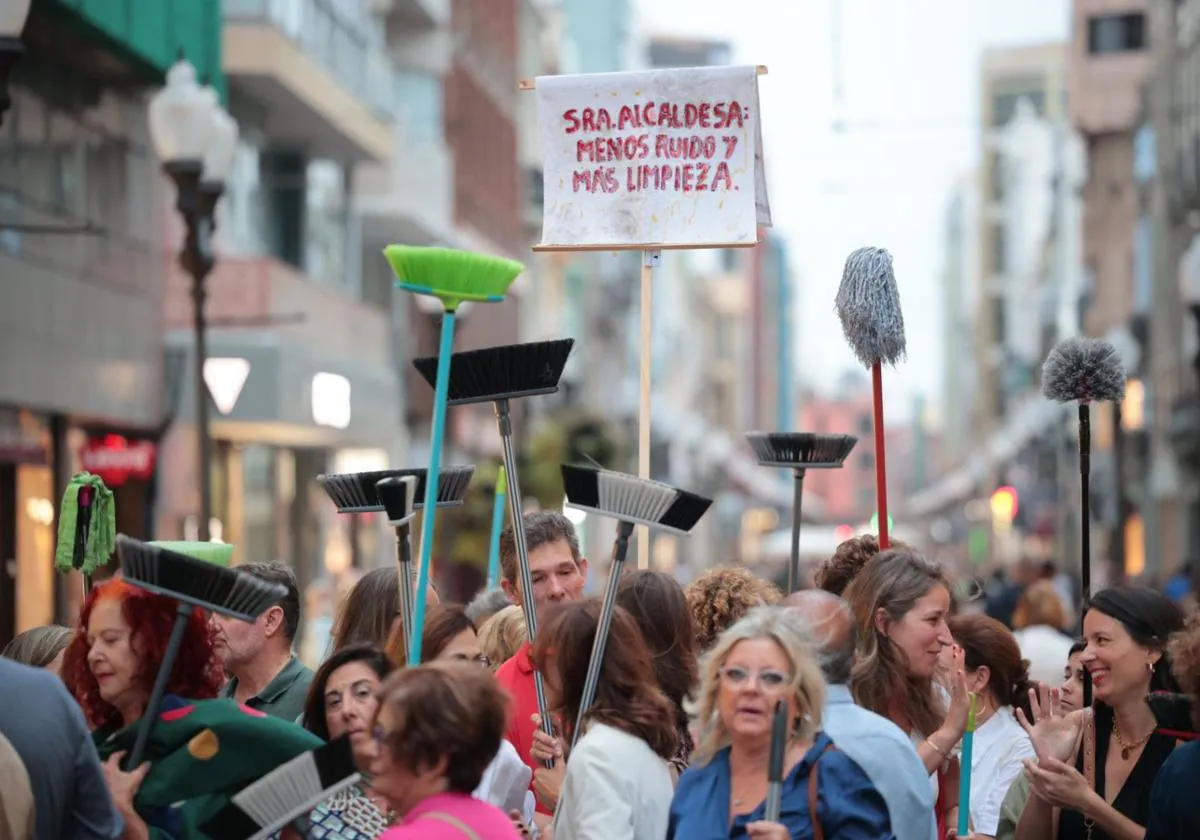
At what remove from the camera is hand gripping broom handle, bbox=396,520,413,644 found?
6.81 metres

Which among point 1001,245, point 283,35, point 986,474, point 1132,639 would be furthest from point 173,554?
point 1001,245

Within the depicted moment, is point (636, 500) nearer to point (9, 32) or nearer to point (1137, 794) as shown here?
point (1137, 794)

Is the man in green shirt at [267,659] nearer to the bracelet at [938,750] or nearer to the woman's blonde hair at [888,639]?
the woman's blonde hair at [888,639]

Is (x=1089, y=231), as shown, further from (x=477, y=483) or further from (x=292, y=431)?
(x=292, y=431)

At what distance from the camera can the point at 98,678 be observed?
600cm

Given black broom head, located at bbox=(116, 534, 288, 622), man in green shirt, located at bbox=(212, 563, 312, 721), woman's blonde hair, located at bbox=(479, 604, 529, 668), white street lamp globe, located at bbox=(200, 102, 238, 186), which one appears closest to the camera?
black broom head, located at bbox=(116, 534, 288, 622)

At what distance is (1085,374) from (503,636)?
2.20 m

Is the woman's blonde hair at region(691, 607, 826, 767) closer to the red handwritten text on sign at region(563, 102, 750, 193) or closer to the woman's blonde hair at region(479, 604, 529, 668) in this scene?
the woman's blonde hair at region(479, 604, 529, 668)

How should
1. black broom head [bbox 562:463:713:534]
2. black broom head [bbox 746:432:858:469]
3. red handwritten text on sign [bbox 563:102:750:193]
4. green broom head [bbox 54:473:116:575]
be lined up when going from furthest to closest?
red handwritten text on sign [bbox 563:102:750:193], black broom head [bbox 746:432:858:469], green broom head [bbox 54:473:116:575], black broom head [bbox 562:463:713:534]

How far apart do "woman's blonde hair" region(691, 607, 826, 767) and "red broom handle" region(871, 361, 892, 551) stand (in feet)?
7.99

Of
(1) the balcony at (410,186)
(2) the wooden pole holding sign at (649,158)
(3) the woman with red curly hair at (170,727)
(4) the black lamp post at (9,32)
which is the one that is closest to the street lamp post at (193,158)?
(4) the black lamp post at (9,32)

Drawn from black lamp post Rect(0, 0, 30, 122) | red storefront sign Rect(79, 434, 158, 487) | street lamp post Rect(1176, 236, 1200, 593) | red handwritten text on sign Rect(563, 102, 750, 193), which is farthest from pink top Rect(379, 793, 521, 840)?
street lamp post Rect(1176, 236, 1200, 593)

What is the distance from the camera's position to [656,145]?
898cm

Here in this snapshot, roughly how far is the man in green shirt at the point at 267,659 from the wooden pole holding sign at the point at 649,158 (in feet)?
5.01
